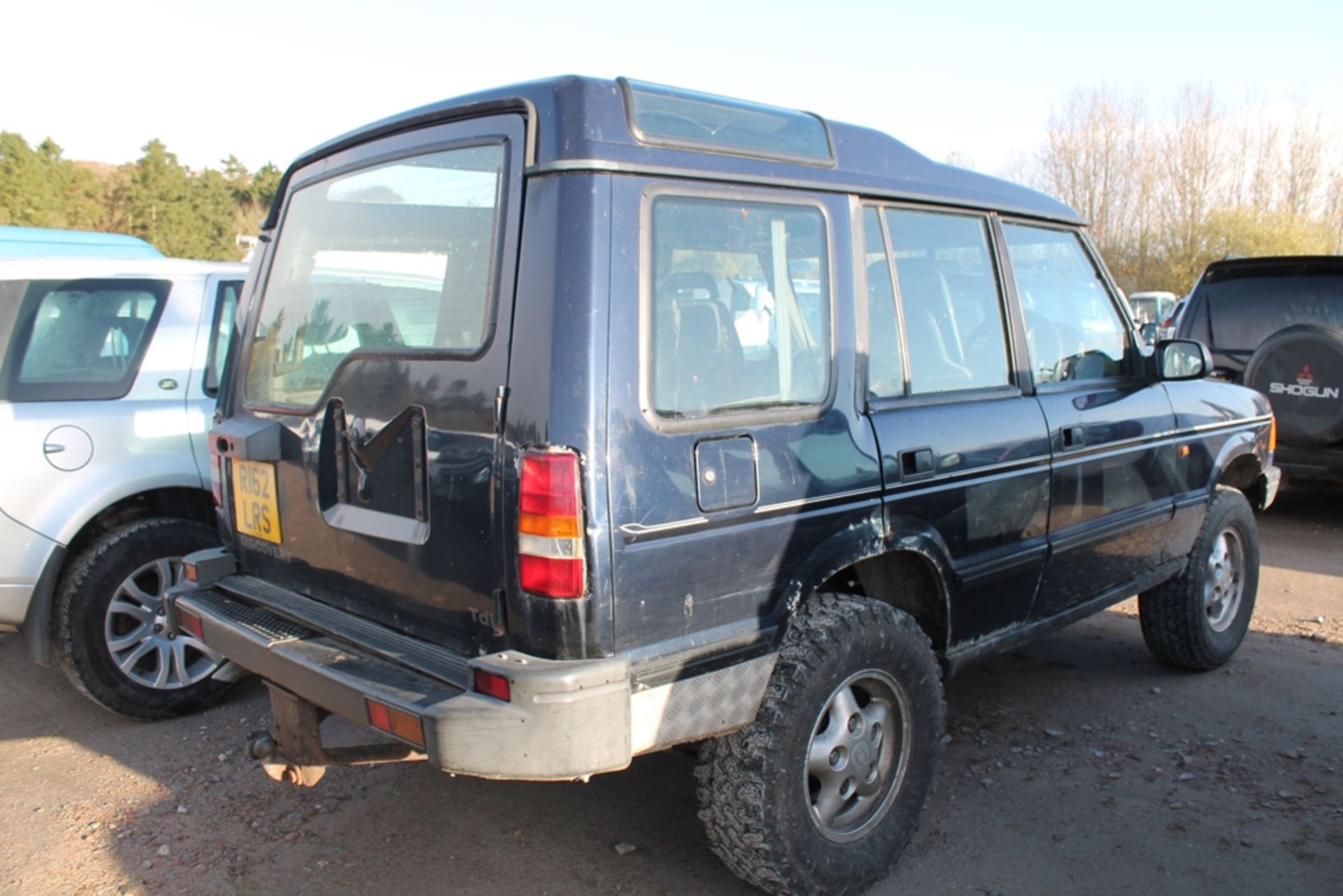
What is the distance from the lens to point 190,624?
322cm

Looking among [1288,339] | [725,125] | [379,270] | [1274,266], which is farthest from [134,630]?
Answer: [1274,266]

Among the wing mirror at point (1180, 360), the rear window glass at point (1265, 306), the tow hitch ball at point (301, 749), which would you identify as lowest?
the tow hitch ball at point (301, 749)

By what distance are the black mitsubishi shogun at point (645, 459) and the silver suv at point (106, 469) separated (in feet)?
3.23

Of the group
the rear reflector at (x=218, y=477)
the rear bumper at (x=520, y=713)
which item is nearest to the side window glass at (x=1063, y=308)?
the rear bumper at (x=520, y=713)

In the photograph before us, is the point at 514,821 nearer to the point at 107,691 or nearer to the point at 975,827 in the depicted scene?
the point at 975,827

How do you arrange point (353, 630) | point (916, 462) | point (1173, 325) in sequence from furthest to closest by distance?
point (1173, 325), point (916, 462), point (353, 630)

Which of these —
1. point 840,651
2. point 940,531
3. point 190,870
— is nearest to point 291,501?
point 190,870

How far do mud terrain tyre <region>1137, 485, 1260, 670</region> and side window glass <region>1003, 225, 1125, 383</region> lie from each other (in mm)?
1051

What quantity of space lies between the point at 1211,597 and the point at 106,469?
481 centimetres

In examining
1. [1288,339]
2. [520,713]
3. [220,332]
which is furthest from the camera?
[1288,339]

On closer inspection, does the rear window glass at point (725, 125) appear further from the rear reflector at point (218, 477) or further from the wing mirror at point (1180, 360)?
the wing mirror at point (1180, 360)

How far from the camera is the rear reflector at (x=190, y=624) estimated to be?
10.3ft

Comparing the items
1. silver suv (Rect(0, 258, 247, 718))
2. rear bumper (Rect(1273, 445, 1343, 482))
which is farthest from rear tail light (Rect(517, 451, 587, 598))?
rear bumper (Rect(1273, 445, 1343, 482))

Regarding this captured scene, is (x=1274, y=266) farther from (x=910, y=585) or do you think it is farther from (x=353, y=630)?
(x=353, y=630)
